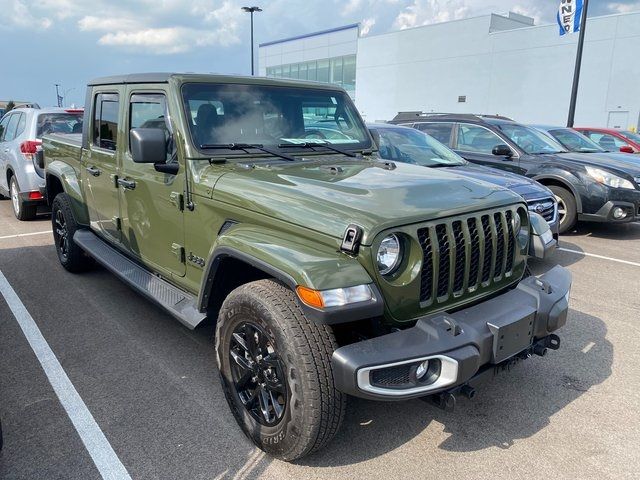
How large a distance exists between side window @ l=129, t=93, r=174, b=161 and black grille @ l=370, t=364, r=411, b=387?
2.13 meters

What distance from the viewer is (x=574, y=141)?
30.8 ft

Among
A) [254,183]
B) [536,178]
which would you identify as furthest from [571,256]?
[254,183]

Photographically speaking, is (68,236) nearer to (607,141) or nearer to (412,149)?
(412,149)

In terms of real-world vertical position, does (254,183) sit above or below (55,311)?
above

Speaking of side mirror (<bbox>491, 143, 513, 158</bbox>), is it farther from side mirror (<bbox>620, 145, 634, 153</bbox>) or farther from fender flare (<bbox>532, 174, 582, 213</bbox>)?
side mirror (<bbox>620, 145, 634, 153</bbox>)

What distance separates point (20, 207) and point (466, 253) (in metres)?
7.77

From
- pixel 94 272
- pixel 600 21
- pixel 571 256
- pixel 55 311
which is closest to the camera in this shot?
pixel 55 311

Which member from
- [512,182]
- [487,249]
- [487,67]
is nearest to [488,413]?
[487,249]

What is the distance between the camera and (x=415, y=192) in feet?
9.27

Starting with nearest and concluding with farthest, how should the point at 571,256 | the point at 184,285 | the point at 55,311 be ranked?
the point at 184,285 → the point at 55,311 → the point at 571,256

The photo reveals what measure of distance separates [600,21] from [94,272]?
30821 millimetres

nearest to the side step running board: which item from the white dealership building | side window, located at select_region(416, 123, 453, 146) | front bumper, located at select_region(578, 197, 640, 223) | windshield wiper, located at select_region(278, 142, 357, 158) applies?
windshield wiper, located at select_region(278, 142, 357, 158)

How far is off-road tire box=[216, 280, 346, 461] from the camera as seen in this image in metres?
2.34

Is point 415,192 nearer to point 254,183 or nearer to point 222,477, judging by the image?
point 254,183
